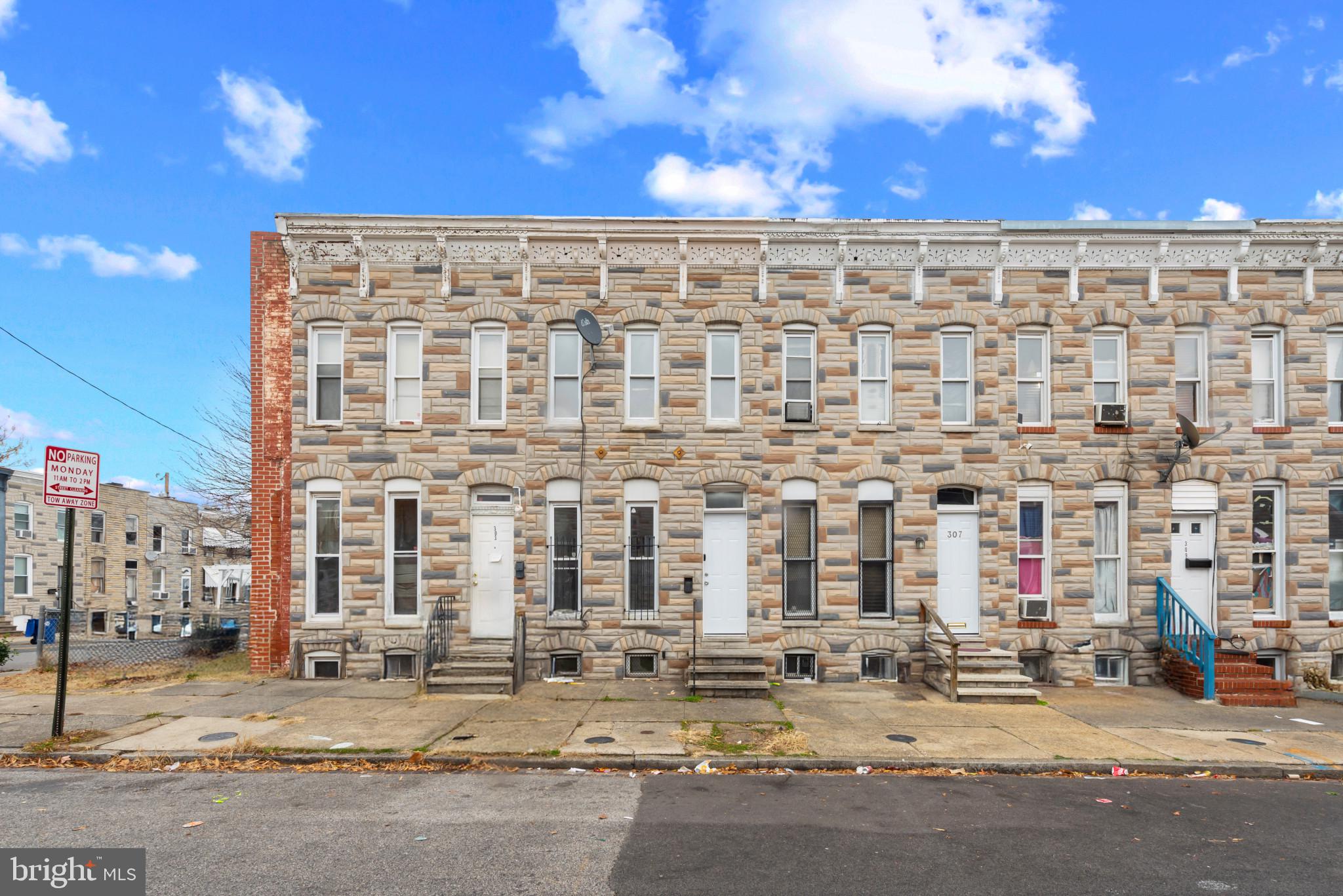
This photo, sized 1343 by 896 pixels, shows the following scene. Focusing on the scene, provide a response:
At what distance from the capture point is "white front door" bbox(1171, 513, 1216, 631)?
1405cm

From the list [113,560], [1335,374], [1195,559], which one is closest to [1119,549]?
[1195,559]

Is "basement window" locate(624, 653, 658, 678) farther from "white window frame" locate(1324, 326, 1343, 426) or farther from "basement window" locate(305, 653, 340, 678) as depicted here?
"white window frame" locate(1324, 326, 1343, 426)

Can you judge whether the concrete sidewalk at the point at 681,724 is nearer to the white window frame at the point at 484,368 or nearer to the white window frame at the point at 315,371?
the white window frame at the point at 315,371

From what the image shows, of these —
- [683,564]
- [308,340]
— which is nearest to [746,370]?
[683,564]

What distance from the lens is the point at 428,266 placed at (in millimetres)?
14156

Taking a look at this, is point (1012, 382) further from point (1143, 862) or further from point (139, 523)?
point (139, 523)

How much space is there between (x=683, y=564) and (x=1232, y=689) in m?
9.70

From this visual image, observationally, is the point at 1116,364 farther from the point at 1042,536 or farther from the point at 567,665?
the point at 567,665

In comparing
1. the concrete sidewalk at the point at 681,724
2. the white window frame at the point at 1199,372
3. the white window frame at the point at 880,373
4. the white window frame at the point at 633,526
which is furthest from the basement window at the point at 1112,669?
the white window frame at the point at 633,526

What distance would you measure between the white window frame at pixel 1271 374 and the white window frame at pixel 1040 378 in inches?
156

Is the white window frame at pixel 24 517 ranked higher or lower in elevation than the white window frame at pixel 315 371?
lower

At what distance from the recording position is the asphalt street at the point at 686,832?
5773mm

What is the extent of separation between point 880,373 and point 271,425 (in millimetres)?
Answer: 11991

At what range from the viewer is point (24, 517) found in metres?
31.9
